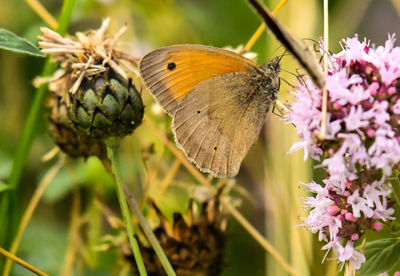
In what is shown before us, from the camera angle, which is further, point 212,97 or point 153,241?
point 212,97

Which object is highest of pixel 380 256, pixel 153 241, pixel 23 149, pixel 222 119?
pixel 23 149

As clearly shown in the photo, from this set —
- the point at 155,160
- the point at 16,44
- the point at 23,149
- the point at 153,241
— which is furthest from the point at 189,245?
the point at 155,160

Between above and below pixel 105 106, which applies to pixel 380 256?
below

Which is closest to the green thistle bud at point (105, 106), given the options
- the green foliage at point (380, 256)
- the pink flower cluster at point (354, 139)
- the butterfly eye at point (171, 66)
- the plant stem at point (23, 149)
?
the butterfly eye at point (171, 66)

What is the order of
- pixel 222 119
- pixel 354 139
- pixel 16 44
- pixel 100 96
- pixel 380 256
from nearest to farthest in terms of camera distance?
1. pixel 354 139
2. pixel 380 256
3. pixel 16 44
4. pixel 100 96
5. pixel 222 119

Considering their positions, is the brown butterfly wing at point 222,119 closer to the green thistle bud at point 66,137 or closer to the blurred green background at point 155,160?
the green thistle bud at point 66,137

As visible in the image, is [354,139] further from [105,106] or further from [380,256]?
[105,106]

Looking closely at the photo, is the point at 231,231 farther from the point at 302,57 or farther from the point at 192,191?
the point at 302,57

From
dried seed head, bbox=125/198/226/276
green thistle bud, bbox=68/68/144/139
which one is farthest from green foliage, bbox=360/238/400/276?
green thistle bud, bbox=68/68/144/139

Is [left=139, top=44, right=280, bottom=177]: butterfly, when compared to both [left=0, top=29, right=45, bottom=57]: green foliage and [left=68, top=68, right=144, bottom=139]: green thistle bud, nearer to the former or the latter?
[left=68, top=68, right=144, bottom=139]: green thistle bud
